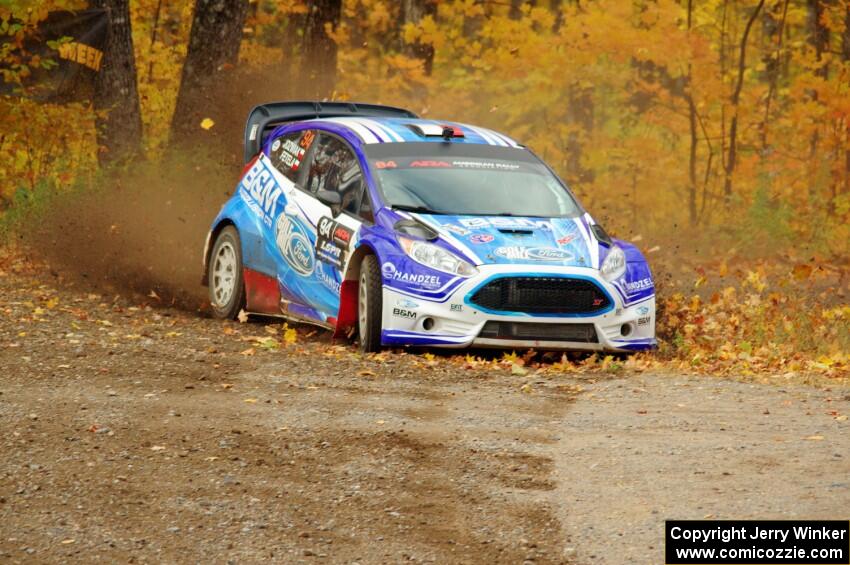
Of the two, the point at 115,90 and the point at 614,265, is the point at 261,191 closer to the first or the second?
the point at 614,265

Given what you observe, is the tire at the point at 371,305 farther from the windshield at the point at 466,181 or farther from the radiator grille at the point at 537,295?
the radiator grille at the point at 537,295

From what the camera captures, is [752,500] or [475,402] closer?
[752,500]

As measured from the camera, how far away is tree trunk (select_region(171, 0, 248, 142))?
62.7ft

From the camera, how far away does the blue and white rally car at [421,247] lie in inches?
411

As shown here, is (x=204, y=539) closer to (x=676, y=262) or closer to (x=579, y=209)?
(x=579, y=209)

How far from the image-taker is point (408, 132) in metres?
12.3

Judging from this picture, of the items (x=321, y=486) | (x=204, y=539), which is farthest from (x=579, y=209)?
(x=204, y=539)

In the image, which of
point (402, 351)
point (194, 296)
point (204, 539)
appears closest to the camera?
A: point (204, 539)

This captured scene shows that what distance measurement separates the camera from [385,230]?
35.7 feet

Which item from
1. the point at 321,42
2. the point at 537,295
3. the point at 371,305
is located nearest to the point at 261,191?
the point at 371,305

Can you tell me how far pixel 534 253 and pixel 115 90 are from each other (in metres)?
10.3

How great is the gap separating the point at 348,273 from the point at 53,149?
380 inches

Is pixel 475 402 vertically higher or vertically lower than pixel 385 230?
lower

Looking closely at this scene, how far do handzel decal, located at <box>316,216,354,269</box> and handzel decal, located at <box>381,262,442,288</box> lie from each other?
0.65 m
